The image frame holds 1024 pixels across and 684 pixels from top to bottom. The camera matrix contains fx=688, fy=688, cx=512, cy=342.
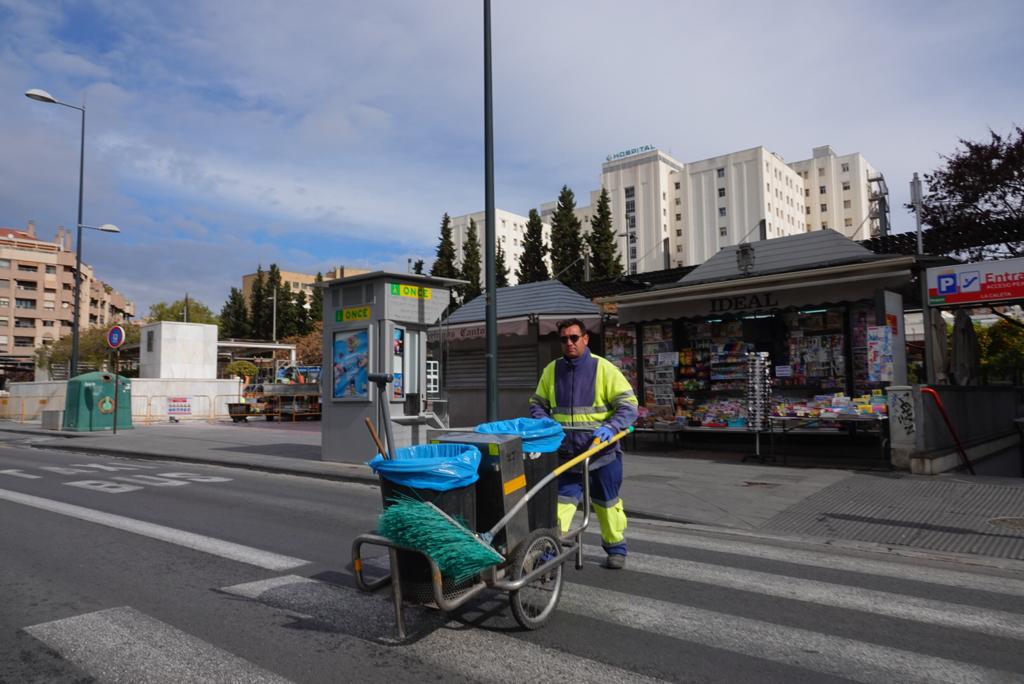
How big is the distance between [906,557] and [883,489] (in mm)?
3346

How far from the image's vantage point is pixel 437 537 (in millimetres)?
3547

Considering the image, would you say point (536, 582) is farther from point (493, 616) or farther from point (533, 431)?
point (533, 431)

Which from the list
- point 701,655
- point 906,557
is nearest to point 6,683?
point 701,655

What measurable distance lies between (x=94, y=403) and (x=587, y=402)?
22.0 metres

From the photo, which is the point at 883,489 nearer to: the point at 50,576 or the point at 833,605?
the point at 833,605

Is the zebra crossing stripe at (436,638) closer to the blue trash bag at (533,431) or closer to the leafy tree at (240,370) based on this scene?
the blue trash bag at (533,431)

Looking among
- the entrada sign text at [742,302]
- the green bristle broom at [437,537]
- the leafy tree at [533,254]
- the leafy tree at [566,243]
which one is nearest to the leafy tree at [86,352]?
the leafy tree at [533,254]

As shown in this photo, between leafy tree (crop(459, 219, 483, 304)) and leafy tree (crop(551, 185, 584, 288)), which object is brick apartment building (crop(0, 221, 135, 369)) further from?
leafy tree (crop(551, 185, 584, 288))

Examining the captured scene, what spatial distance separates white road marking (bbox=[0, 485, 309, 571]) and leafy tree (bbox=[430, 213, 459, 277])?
131ft

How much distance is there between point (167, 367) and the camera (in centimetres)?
2814

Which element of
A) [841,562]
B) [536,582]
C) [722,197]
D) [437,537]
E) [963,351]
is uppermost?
[722,197]

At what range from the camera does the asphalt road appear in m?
3.52

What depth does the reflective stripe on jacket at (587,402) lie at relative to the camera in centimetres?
511

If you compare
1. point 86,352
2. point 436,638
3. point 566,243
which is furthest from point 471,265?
point 436,638
